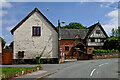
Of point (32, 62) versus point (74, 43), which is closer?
point (32, 62)

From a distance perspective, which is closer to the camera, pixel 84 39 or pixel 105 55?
pixel 105 55

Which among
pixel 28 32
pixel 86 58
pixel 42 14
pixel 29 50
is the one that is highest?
pixel 42 14

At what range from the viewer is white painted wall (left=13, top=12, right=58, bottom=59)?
2316cm

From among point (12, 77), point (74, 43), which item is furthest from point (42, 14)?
point (74, 43)

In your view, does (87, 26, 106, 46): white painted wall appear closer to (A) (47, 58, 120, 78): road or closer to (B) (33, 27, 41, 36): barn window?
(B) (33, 27, 41, 36): barn window

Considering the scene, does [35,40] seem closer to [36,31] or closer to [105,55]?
[36,31]

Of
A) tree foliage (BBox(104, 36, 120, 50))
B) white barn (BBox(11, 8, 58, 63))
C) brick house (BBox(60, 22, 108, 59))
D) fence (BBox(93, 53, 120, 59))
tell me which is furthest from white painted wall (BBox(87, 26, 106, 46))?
white barn (BBox(11, 8, 58, 63))

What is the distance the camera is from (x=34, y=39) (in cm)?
2347

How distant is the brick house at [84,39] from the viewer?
42.1 meters

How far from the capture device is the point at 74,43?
42625 millimetres

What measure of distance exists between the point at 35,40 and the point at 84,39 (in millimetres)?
23961

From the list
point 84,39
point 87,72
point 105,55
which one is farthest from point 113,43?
point 87,72

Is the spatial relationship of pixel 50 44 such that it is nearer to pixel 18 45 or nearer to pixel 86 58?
pixel 18 45

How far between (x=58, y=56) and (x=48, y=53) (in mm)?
1667
